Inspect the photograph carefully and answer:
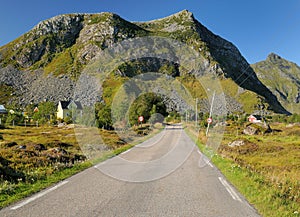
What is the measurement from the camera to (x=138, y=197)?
7.30 metres

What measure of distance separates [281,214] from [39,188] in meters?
6.71

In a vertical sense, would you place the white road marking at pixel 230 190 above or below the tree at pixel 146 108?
below

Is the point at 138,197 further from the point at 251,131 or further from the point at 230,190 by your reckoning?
the point at 251,131

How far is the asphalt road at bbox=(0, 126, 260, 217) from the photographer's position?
598 centimetres

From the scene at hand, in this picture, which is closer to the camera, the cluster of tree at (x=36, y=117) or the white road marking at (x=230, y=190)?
the white road marking at (x=230, y=190)

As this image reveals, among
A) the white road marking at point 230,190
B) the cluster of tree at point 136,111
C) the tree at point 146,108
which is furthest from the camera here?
the tree at point 146,108

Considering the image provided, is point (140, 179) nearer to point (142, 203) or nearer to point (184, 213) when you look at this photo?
point (142, 203)

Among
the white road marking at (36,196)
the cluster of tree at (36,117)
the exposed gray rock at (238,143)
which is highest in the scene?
the cluster of tree at (36,117)

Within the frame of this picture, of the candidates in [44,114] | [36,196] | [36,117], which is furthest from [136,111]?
[44,114]

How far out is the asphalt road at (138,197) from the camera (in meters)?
5.98

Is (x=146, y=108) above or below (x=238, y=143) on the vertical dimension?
above

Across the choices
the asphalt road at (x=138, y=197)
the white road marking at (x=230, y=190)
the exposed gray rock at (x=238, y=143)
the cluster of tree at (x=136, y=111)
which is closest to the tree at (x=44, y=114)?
the cluster of tree at (x=136, y=111)

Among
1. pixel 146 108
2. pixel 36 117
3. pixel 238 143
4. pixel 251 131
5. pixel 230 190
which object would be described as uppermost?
pixel 146 108

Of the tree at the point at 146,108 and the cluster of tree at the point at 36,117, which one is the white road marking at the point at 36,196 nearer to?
the tree at the point at 146,108
